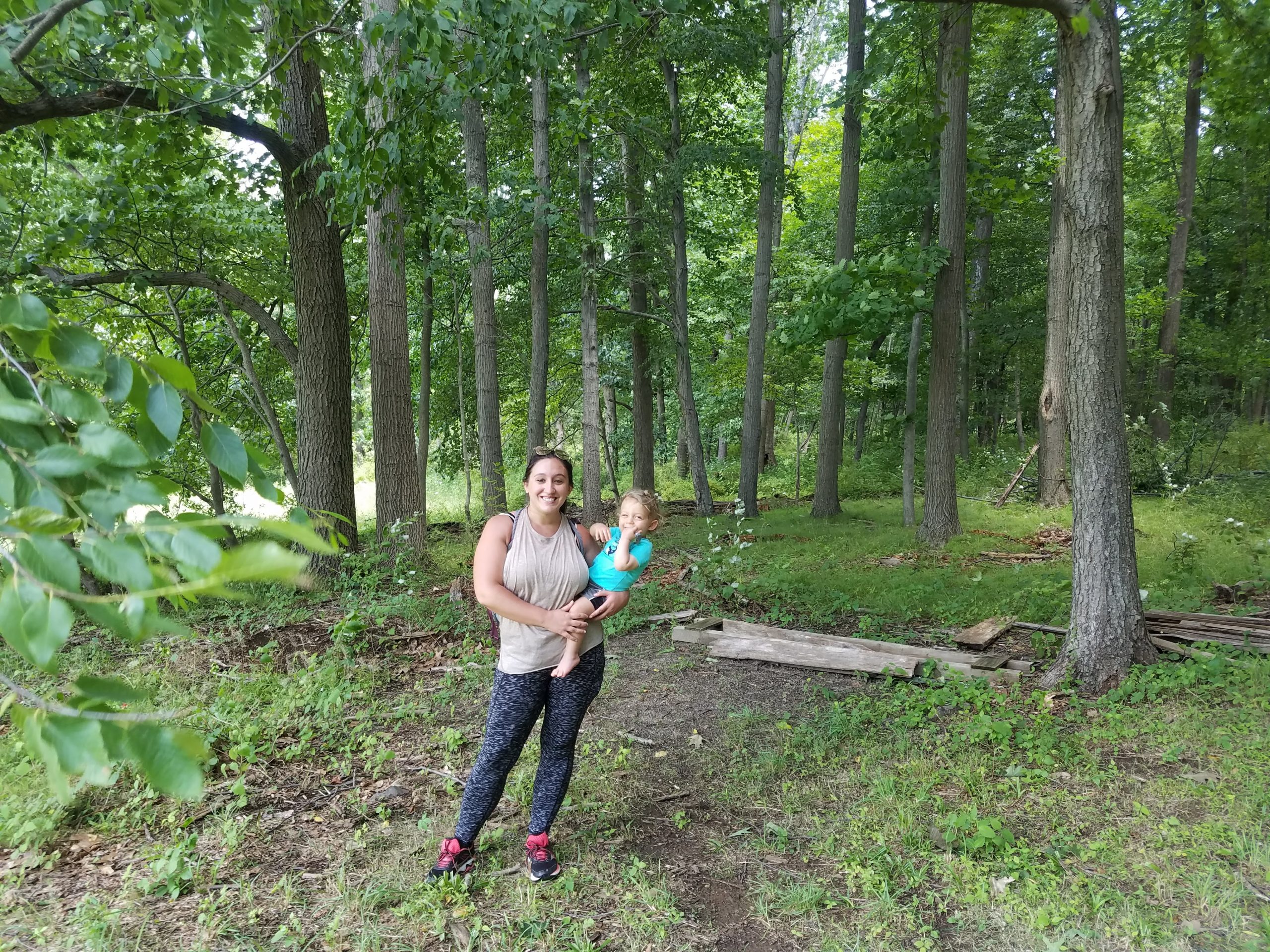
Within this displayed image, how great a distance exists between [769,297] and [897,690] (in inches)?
478

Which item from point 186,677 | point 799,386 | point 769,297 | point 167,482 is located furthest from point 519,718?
point 799,386

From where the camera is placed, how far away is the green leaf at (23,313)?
0.88 m

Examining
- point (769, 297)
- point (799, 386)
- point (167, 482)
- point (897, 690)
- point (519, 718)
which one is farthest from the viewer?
point (799, 386)

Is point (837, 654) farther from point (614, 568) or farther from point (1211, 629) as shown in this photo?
point (614, 568)

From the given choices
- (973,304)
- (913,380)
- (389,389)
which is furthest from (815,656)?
(973,304)

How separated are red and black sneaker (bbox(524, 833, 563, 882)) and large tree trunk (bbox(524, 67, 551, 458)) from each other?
6.88m

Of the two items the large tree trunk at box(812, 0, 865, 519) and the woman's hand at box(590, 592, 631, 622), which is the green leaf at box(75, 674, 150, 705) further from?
the large tree trunk at box(812, 0, 865, 519)

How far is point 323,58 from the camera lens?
3736 mm

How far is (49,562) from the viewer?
2.48 ft

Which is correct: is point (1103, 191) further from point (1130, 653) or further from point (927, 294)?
point (927, 294)

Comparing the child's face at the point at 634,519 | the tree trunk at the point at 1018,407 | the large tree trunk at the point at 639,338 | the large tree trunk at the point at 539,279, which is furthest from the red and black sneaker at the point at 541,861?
the tree trunk at the point at 1018,407

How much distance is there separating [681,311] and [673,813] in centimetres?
1191

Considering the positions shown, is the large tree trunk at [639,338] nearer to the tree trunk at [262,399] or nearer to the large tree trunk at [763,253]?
the large tree trunk at [763,253]

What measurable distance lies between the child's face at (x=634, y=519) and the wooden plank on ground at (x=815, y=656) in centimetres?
318
